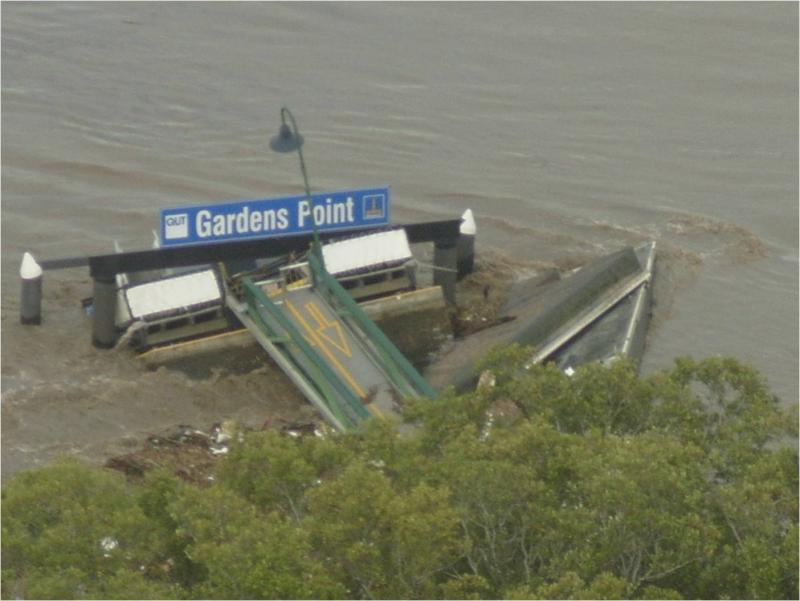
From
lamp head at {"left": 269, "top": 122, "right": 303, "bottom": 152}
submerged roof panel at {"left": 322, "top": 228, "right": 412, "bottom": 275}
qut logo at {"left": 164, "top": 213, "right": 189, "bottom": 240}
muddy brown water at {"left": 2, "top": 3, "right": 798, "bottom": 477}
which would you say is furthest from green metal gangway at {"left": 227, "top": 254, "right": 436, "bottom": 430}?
lamp head at {"left": 269, "top": 122, "right": 303, "bottom": 152}

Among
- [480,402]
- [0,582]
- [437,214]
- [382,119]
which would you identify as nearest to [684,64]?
[382,119]

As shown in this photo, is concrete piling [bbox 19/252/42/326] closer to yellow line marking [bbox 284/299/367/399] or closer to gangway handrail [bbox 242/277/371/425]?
gangway handrail [bbox 242/277/371/425]

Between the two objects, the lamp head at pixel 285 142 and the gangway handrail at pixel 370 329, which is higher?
the lamp head at pixel 285 142

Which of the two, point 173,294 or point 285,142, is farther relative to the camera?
point 173,294

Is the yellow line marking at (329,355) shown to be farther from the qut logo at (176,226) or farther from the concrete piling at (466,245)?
the concrete piling at (466,245)

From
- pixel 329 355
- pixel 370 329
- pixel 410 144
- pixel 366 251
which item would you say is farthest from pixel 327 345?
pixel 410 144

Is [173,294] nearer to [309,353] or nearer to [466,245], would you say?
[309,353]

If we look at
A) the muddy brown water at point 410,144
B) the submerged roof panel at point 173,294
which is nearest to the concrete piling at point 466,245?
the muddy brown water at point 410,144
